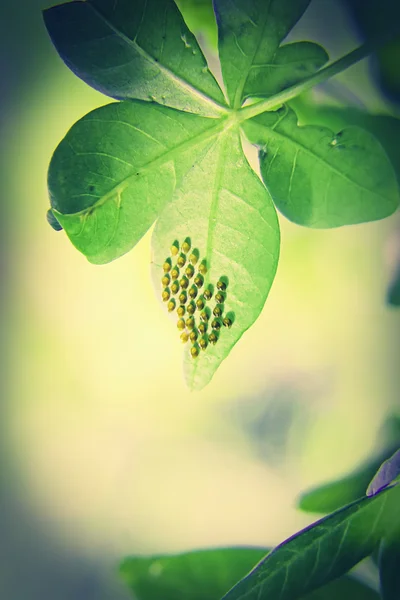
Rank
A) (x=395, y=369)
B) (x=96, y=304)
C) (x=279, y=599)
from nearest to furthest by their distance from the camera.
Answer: (x=279, y=599)
(x=395, y=369)
(x=96, y=304)

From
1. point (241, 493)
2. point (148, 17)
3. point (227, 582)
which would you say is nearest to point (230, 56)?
point (148, 17)

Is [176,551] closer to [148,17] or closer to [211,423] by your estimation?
[211,423]

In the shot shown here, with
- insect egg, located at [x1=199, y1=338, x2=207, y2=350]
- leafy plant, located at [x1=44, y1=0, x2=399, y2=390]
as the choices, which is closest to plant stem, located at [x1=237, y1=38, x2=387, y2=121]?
leafy plant, located at [x1=44, y1=0, x2=399, y2=390]

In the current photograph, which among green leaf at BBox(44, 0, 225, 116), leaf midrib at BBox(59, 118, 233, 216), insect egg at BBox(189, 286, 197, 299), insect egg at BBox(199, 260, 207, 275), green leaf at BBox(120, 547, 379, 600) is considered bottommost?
green leaf at BBox(120, 547, 379, 600)

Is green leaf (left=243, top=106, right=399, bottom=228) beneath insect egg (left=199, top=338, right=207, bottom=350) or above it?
above

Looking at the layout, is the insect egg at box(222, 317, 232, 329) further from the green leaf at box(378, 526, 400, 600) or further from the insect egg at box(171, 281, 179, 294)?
the green leaf at box(378, 526, 400, 600)

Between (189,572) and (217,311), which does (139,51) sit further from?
(189,572)

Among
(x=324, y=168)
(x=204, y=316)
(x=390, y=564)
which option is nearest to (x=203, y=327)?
(x=204, y=316)

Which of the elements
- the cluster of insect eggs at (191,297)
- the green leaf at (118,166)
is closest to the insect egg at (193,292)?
the cluster of insect eggs at (191,297)
